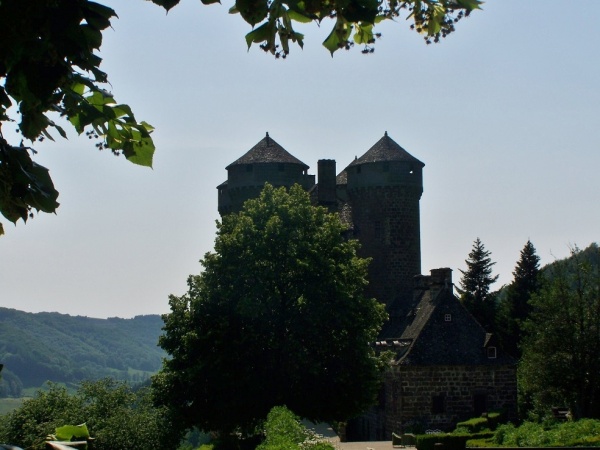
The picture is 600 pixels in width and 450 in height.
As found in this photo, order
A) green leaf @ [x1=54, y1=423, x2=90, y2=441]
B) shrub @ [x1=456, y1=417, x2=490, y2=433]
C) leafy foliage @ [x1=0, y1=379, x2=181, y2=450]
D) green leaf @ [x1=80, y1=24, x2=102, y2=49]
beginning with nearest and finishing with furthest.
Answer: green leaf @ [x1=80, y1=24, x2=102, y2=49], green leaf @ [x1=54, y1=423, x2=90, y2=441], leafy foliage @ [x1=0, y1=379, x2=181, y2=450], shrub @ [x1=456, y1=417, x2=490, y2=433]

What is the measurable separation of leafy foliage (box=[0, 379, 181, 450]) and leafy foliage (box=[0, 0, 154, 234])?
2791 cm

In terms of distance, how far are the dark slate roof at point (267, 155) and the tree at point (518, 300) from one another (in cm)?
1967

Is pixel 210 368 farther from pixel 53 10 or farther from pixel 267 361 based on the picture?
pixel 53 10

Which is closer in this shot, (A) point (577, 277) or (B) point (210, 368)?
(B) point (210, 368)

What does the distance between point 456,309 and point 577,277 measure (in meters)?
5.78

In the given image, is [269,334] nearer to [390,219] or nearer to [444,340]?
[444,340]

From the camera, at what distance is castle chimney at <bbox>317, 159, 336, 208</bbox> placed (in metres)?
47.8

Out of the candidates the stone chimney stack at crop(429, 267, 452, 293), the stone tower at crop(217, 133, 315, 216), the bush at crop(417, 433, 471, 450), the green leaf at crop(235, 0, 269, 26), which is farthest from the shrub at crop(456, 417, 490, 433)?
the green leaf at crop(235, 0, 269, 26)

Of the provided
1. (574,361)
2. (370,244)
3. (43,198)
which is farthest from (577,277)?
(43,198)

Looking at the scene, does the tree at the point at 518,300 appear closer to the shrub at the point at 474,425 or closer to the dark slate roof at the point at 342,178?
the dark slate roof at the point at 342,178

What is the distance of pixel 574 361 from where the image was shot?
3784 cm

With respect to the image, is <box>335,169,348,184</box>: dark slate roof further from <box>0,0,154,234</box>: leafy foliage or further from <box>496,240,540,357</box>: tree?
<box>0,0,154,234</box>: leafy foliage

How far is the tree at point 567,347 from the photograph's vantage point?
1474 inches

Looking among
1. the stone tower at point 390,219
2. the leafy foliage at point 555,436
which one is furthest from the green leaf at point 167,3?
the stone tower at point 390,219
